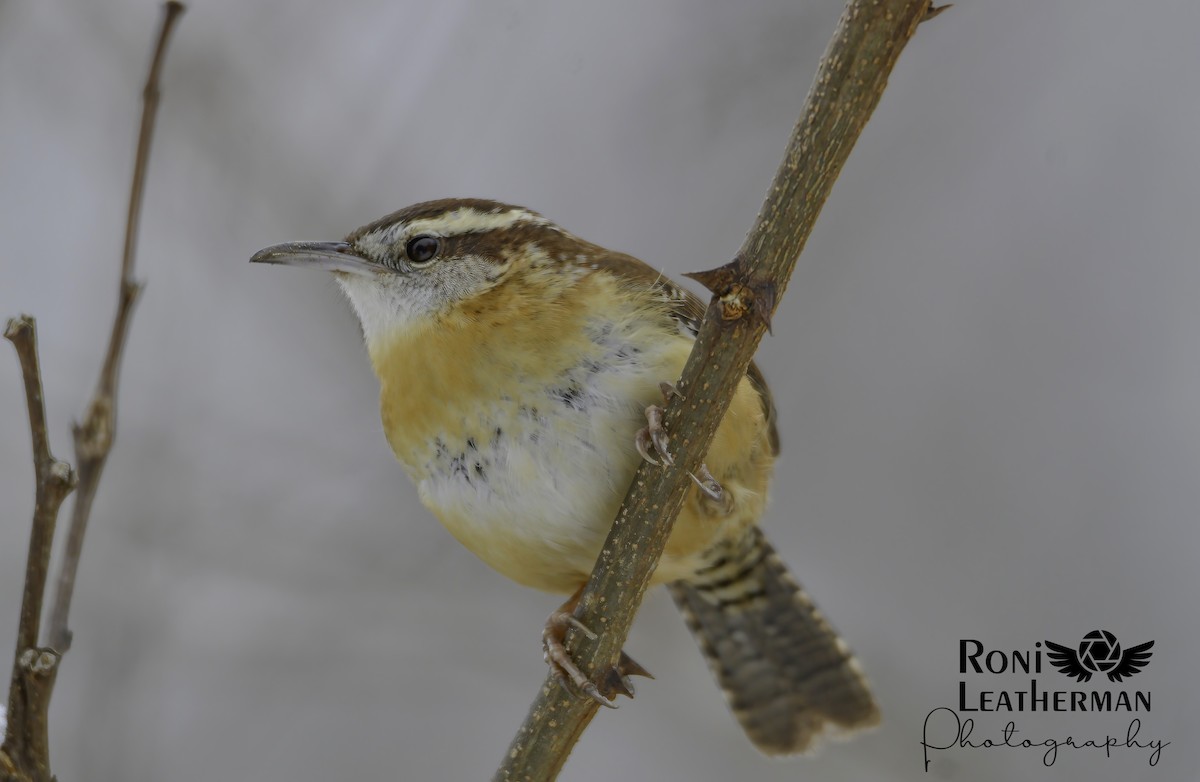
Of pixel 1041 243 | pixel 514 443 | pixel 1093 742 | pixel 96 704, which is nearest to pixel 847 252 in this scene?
pixel 1041 243

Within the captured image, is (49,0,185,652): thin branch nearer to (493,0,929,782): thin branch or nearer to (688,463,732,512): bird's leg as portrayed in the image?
(493,0,929,782): thin branch

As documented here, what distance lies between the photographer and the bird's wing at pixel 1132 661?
4.93 m

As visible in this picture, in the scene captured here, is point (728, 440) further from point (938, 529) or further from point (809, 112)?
point (938, 529)

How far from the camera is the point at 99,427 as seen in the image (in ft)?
6.24

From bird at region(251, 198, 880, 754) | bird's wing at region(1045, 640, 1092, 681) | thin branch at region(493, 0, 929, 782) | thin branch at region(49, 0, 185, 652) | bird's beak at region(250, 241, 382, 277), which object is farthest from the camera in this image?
bird's wing at region(1045, 640, 1092, 681)

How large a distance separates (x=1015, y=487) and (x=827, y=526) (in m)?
1.00

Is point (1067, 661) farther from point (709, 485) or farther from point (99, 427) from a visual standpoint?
point (99, 427)

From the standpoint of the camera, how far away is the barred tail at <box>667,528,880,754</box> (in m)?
4.45

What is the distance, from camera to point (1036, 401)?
20.1 feet

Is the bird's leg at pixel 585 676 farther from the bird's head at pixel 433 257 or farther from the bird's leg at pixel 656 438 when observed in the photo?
the bird's head at pixel 433 257

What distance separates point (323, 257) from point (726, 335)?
1.68 m

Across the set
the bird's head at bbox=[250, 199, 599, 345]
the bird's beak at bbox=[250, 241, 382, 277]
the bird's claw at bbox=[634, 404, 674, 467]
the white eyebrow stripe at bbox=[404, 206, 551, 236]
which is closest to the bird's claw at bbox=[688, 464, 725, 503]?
the bird's claw at bbox=[634, 404, 674, 467]

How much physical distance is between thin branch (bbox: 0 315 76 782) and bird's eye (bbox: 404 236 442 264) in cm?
182

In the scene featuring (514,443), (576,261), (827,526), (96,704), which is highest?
(827,526)
